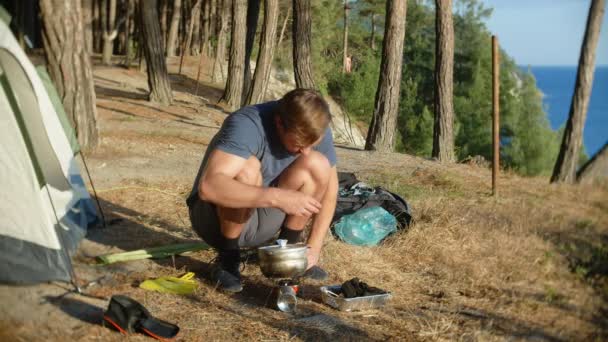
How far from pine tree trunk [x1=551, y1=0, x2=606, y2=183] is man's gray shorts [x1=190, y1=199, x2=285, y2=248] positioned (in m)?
5.38

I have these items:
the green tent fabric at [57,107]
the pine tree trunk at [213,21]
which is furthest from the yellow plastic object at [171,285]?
the pine tree trunk at [213,21]

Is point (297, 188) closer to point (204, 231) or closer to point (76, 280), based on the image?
point (204, 231)

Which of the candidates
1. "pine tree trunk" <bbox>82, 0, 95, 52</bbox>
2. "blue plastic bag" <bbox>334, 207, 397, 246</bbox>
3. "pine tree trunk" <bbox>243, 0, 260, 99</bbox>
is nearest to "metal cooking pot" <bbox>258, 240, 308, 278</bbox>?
"blue plastic bag" <bbox>334, 207, 397, 246</bbox>

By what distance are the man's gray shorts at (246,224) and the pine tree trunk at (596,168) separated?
4.24 metres

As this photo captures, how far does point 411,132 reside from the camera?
30375mm

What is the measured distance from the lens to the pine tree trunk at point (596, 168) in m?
6.83

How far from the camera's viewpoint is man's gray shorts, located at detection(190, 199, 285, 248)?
3602mm

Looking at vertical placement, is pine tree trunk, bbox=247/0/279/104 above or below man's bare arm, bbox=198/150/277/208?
above

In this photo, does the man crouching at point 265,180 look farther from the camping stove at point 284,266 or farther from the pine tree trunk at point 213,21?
the pine tree trunk at point 213,21

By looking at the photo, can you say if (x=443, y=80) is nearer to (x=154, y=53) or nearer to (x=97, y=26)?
(x=154, y=53)

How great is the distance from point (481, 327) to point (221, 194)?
1.43 metres

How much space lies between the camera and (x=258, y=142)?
345 centimetres

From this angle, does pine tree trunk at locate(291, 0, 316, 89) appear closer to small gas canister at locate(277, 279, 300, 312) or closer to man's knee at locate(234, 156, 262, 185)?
man's knee at locate(234, 156, 262, 185)

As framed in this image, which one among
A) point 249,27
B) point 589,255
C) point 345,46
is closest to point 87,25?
point 249,27
